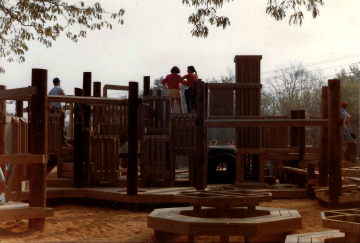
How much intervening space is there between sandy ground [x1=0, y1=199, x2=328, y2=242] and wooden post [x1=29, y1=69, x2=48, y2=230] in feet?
2.10

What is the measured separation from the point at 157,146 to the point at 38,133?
4209 mm

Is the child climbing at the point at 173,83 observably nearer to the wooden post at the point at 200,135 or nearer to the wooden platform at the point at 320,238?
the wooden post at the point at 200,135

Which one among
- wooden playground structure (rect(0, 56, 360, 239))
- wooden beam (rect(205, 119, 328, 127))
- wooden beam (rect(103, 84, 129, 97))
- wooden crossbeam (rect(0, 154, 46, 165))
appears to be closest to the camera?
wooden crossbeam (rect(0, 154, 46, 165))

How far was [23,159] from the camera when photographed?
8.35m

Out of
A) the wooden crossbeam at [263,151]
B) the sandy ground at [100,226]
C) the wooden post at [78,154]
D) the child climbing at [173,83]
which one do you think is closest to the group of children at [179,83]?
the child climbing at [173,83]

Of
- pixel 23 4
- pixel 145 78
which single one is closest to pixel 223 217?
pixel 145 78

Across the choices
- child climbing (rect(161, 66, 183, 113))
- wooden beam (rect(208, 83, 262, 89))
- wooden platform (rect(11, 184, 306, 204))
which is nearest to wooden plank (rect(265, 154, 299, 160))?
wooden platform (rect(11, 184, 306, 204))

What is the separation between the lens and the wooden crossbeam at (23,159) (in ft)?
27.0

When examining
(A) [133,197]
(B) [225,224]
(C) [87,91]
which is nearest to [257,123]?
(A) [133,197]

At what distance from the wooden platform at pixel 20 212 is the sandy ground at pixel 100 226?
13.4 inches

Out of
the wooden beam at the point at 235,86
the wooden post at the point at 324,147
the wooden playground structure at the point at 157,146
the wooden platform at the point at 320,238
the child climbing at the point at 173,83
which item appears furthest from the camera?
the child climbing at the point at 173,83

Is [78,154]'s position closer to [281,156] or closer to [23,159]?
[23,159]

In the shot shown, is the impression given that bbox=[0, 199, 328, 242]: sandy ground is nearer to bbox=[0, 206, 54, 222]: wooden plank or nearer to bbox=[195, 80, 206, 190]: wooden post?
bbox=[0, 206, 54, 222]: wooden plank

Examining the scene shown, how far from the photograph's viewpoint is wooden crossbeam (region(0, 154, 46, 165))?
8.24 metres
